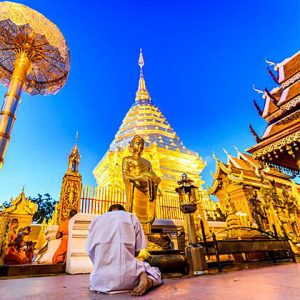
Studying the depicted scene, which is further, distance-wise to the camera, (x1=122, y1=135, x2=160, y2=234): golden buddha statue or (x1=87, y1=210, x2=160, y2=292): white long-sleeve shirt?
(x1=122, y1=135, x2=160, y2=234): golden buddha statue

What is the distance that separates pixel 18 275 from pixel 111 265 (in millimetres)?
2905

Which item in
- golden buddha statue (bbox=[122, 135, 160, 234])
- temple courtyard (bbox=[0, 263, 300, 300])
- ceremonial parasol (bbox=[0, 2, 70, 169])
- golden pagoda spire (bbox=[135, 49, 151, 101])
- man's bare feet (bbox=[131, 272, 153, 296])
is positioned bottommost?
temple courtyard (bbox=[0, 263, 300, 300])

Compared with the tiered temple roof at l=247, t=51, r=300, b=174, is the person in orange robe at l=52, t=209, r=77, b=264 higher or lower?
lower

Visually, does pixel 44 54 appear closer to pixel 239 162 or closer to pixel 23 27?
pixel 23 27

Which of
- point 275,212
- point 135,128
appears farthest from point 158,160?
point 275,212

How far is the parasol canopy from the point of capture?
924 cm

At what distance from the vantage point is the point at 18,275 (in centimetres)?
376

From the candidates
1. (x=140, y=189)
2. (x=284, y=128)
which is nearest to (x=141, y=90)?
(x=284, y=128)

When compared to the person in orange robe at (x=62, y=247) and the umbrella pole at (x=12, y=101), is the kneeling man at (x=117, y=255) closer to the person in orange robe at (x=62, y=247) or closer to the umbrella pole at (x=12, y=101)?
the person in orange robe at (x=62, y=247)

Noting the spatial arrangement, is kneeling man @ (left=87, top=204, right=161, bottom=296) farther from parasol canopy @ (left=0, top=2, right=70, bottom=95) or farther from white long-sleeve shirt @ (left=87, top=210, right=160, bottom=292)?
parasol canopy @ (left=0, top=2, right=70, bottom=95)

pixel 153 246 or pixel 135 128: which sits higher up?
pixel 135 128

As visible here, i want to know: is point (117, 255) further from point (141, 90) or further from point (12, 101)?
point (141, 90)

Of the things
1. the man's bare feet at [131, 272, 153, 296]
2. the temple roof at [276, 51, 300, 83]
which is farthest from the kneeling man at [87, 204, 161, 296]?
the temple roof at [276, 51, 300, 83]

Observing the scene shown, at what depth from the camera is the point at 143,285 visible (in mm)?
1840
